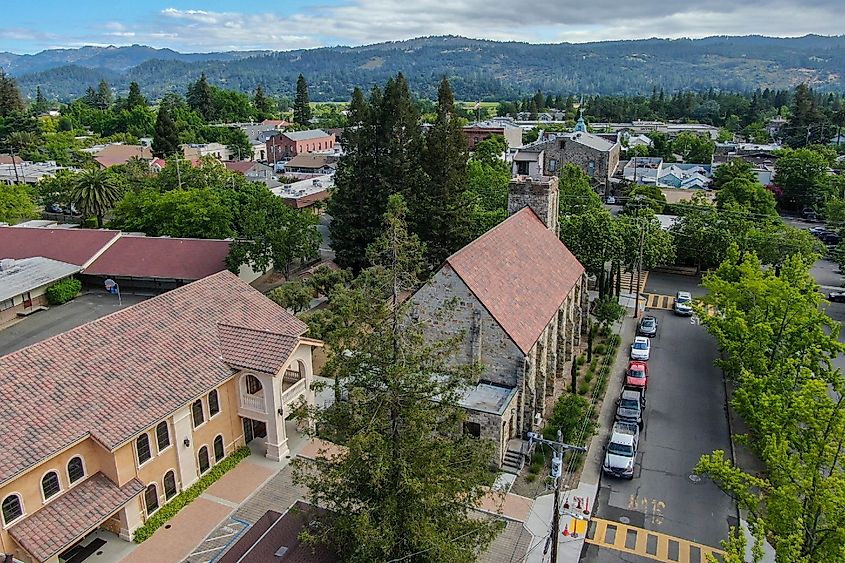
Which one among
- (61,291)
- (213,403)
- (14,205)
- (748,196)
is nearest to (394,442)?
(213,403)

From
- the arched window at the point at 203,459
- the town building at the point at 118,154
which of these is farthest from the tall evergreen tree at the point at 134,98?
the arched window at the point at 203,459

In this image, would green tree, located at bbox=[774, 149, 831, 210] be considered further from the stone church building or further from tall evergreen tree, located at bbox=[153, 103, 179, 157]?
tall evergreen tree, located at bbox=[153, 103, 179, 157]

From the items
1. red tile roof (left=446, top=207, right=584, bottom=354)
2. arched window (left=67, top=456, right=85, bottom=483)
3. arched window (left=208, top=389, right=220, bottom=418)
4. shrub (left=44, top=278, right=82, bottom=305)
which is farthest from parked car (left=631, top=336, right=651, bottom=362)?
shrub (left=44, top=278, right=82, bottom=305)

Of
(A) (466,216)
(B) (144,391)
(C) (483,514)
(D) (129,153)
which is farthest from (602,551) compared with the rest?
(D) (129,153)

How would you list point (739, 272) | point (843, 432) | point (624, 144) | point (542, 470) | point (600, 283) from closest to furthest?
point (843, 432) → point (542, 470) → point (739, 272) → point (600, 283) → point (624, 144)

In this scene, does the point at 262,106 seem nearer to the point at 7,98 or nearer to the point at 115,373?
the point at 7,98

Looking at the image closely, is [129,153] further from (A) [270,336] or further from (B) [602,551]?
(B) [602,551]
